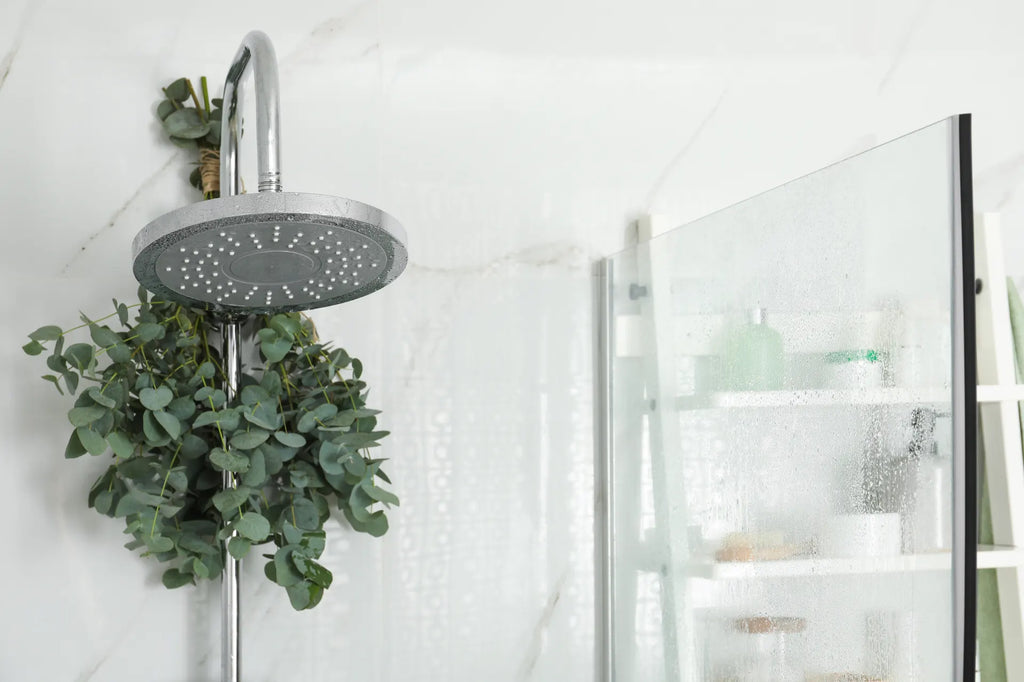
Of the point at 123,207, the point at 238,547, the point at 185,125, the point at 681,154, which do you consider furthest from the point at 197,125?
the point at 681,154

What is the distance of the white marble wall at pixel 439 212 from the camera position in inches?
38.7

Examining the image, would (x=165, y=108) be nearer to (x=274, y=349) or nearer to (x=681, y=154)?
(x=274, y=349)

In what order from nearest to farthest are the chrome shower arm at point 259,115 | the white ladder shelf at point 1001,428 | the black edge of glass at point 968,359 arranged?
1. the black edge of glass at point 968,359
2. the chrome shower arm at point 259,115
3. the white ladder shelf at point 1001,428

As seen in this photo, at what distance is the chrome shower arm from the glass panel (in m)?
0.42

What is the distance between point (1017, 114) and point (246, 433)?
3.87 feet

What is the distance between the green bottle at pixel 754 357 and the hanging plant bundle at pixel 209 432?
Result: 1.26 feet

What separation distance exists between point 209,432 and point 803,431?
605 millimetres

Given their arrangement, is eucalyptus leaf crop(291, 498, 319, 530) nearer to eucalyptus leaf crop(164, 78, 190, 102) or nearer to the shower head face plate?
the shower head face plate

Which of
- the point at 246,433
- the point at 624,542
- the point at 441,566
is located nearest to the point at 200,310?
the point at 246,433

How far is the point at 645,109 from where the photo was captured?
1.19m

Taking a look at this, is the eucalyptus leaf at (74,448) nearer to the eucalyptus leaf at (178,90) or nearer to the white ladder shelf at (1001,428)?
the eucalyptus leaf at (178,90)

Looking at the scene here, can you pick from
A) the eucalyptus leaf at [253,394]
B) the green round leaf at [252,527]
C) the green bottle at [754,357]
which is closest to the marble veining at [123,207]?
the eucalyptus leaf at [253,394]

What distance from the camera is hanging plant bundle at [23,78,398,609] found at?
0.88 metres

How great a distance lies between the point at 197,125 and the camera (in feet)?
3.26
